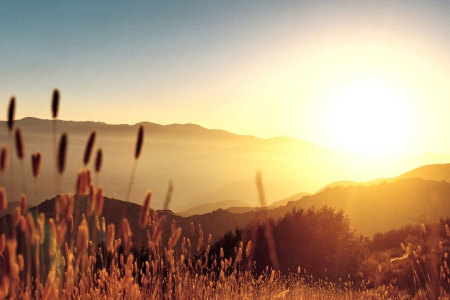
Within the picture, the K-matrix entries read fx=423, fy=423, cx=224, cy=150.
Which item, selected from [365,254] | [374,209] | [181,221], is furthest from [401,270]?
[374,209]

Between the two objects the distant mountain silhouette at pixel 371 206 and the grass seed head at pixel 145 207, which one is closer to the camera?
the grass seed head at pixel 145 207

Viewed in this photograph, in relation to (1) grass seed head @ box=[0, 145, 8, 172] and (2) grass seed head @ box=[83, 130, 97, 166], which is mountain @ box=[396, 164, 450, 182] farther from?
(1) grass seed head @ box=[0, 145, 8, 172]

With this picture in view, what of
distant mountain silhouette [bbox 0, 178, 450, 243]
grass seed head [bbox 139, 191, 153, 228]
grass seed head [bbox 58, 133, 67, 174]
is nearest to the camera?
grass seed head [bbox 58, 133, 67, 174]

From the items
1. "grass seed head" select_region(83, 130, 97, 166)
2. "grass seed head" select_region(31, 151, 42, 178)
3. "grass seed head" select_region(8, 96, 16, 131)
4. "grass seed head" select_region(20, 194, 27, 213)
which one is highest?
"grass seed head" select_region(8, 96, 16, 131)

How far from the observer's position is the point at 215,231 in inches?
1217

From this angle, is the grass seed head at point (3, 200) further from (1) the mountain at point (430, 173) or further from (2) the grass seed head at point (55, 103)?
(1) the mountain at point (430, 173)

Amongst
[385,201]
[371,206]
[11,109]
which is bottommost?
[371,206]

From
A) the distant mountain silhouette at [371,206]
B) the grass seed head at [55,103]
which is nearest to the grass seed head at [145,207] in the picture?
the grass seed head at [55,103]

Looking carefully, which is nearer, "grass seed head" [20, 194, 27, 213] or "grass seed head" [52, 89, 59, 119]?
"grass seed head" [52, 89, 59, 119]

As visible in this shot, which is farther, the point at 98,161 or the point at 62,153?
the point at 98,161

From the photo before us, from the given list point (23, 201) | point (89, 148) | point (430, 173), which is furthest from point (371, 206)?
point (89, 148)

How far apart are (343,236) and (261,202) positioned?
1361 centimetres

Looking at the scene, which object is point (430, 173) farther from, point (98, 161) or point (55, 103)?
point (55, 103)

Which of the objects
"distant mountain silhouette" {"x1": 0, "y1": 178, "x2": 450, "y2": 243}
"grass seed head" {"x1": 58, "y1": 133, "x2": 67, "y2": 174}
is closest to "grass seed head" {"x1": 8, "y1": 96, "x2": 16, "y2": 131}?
"grass seed head" {"x1": 58, "y1": 133, "x2": 67, "y2": 174}
